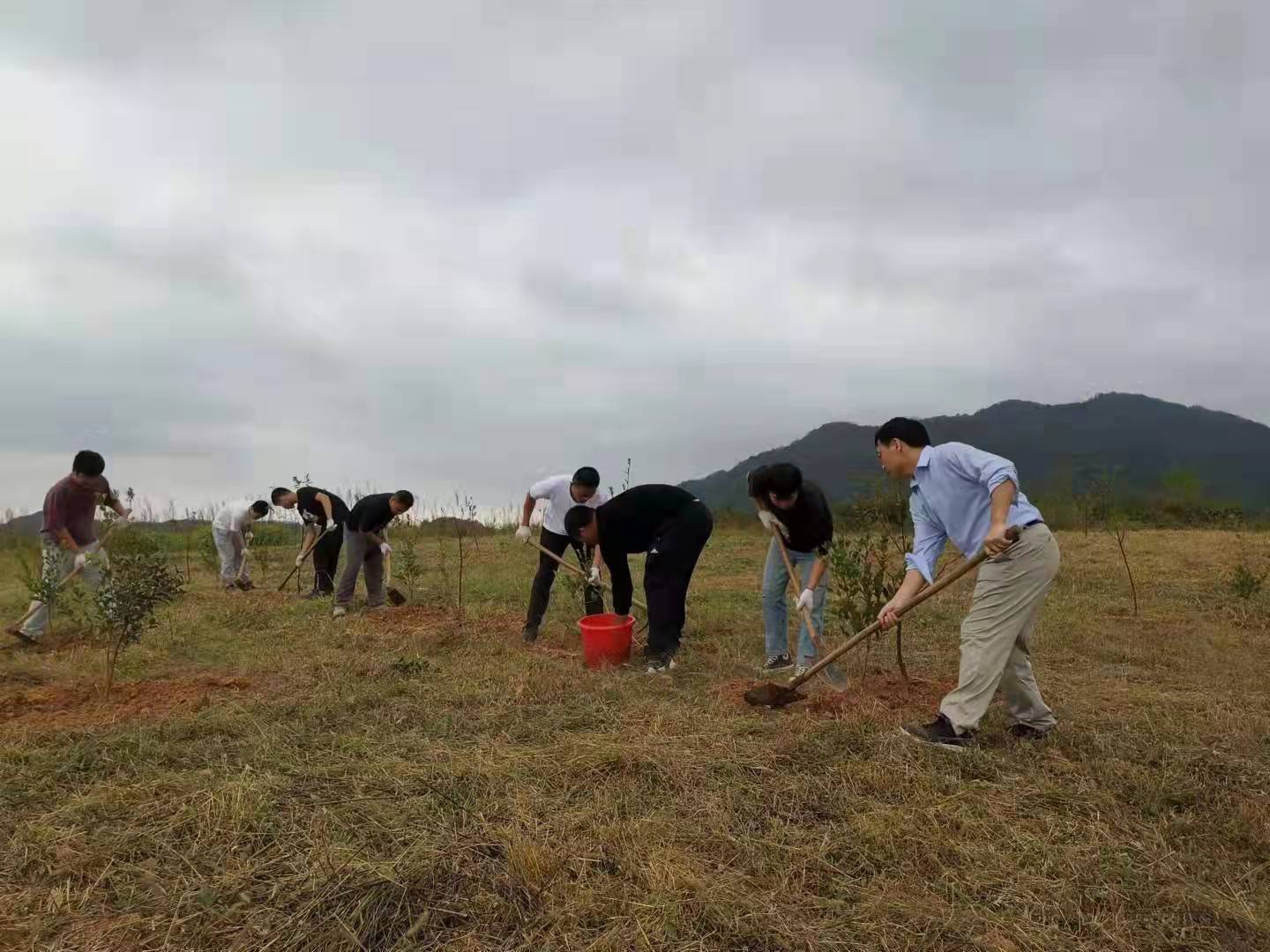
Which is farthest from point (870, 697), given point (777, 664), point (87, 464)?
point (87, 464)

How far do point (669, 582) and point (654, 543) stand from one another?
0.31 m

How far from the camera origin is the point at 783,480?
192 inches

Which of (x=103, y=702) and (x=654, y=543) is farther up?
(x=654, y=543)

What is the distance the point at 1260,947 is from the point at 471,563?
11.0 m

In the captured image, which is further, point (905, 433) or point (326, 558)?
point (326, 558)

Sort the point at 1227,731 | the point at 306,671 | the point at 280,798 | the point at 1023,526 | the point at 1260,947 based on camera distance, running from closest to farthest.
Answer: the point at 1260,947
the point at 280,798
the point at 1023,526
the point at 1227,731
the point at 306,671

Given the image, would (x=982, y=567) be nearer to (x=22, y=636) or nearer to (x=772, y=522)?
(x=772, y=522)

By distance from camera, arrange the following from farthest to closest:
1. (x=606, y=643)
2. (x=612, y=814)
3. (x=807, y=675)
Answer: (x=606, y=643) → (x=807, y=675) → (x=612, y=814)

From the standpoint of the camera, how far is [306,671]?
17.5ft

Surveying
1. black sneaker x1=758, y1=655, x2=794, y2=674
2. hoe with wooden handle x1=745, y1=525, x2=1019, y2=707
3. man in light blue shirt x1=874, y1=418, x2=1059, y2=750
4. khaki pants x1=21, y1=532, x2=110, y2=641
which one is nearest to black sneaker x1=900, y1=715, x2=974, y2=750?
man in light blue shirt x1=874, y1=418, x2=1059, y2=750

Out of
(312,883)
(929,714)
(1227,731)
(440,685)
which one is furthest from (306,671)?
(1227,731)

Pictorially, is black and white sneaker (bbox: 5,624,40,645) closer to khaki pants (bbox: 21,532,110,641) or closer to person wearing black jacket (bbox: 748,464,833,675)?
khaki pants (bbox: 21,532,110,641)

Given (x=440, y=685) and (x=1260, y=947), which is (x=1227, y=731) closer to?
→ (x=1260, y=947)

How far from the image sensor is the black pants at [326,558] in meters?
8.98
